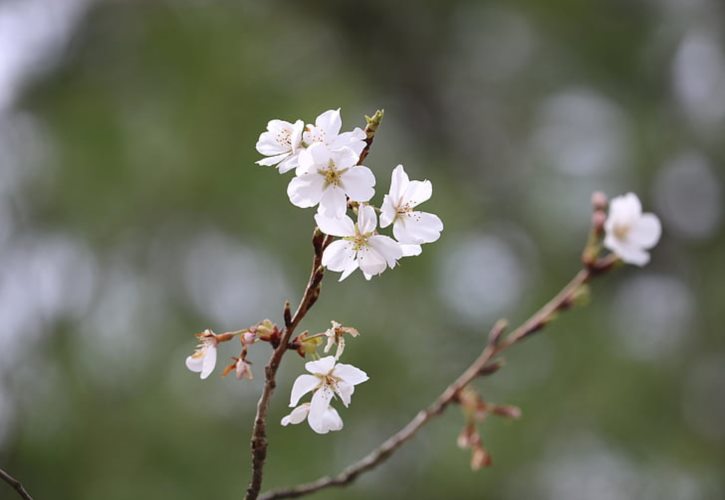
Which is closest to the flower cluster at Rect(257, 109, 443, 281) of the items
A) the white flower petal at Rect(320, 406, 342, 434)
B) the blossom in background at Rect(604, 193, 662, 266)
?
the white flower petal at Rect(320, 406, 342, 434)

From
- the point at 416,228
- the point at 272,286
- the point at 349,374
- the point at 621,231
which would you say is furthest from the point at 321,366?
the point at 272,286

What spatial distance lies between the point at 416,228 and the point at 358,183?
0.08 m

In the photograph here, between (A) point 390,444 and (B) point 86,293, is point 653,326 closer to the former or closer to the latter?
(B) point 86,293

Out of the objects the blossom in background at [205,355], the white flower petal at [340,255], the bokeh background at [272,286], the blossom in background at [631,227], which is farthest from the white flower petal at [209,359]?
the bokeh background at [272,286]

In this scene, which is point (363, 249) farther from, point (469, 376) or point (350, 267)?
point (469, 376)

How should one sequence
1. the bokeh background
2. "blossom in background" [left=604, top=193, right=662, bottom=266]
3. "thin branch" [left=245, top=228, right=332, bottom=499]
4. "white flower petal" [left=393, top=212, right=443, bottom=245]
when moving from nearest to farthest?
1. "thin branch" [left=245, top=228, right=332, bottom=499]
2. "white flower petal" [left=393, top=212, right=443, bottom=245]
3. "blossom in background" [left=604, top=193, right=662, bottom=266]
4. the bokeh background

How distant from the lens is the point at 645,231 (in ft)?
2.32

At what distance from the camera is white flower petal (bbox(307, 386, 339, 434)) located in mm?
520

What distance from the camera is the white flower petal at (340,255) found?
1.63 feet

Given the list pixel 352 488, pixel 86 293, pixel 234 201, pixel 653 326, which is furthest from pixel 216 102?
pixel 653 326

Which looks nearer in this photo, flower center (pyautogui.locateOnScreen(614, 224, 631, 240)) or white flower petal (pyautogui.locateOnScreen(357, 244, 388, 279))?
white flower petal (pyautogui.locateOnScreen(357, 244, 388, 279))

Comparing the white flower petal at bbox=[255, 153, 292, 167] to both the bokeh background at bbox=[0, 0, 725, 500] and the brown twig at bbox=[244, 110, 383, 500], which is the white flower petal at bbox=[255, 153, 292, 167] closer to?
the brown twig at bbox=[244, 110, 383, 500]

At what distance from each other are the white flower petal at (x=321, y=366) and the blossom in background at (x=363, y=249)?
6cm

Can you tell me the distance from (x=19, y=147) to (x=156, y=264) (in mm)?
579
